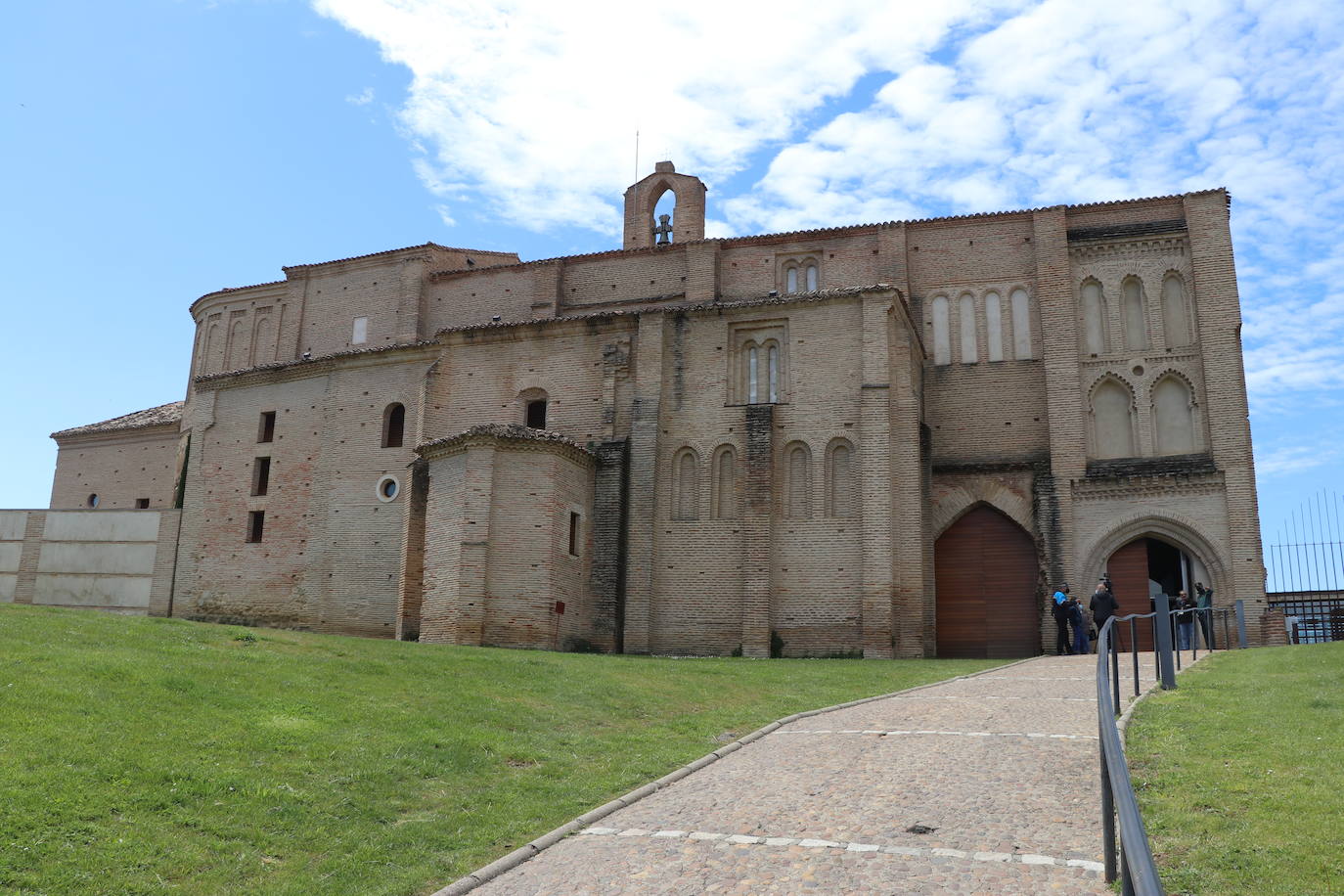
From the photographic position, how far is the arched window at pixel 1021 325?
29.0 m

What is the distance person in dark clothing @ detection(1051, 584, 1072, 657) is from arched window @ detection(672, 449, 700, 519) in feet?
28.2

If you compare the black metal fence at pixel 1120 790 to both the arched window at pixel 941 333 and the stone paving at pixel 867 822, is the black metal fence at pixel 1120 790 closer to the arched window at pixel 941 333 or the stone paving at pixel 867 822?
the stone paving at pixel 867 822

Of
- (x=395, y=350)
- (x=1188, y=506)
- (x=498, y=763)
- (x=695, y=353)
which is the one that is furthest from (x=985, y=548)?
(x=498, y=763)

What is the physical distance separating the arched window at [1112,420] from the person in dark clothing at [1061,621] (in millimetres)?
4940

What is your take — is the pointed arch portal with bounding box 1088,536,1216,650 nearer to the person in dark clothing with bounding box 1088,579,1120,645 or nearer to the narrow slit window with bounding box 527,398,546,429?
the person in dark clothing with bounding box 1088,579,1120,645

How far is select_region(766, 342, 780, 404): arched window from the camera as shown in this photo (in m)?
26.5

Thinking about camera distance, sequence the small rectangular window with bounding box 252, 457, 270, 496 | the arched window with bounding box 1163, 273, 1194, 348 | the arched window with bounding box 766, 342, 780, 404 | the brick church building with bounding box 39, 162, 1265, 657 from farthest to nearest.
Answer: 1. the small rectangular window with bounding box 252, 457, 270, 496
2. the arched window with bounding box 1163, 273, 1194, 348
3. the arched window with bounding box 766, 342, 780, 404
4. the brick church building with bounding box 39, 162, 1265, 657

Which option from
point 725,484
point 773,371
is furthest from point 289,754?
point 773,371

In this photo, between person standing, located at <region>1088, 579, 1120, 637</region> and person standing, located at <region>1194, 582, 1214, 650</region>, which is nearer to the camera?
person standing, located at <region>1088, 579, 1120, 637</region>

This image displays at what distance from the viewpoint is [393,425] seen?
31.3 metres

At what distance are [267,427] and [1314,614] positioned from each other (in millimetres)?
31808

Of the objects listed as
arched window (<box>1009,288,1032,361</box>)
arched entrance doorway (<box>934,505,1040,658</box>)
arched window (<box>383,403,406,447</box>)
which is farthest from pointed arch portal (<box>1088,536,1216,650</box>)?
arched window (<box>383,403,406,447</box>)

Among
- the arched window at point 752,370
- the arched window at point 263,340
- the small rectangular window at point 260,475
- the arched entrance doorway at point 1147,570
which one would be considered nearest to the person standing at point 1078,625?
the arched entrance doorway at point 1147,570

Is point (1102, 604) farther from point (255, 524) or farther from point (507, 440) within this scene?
point (255, 524)
